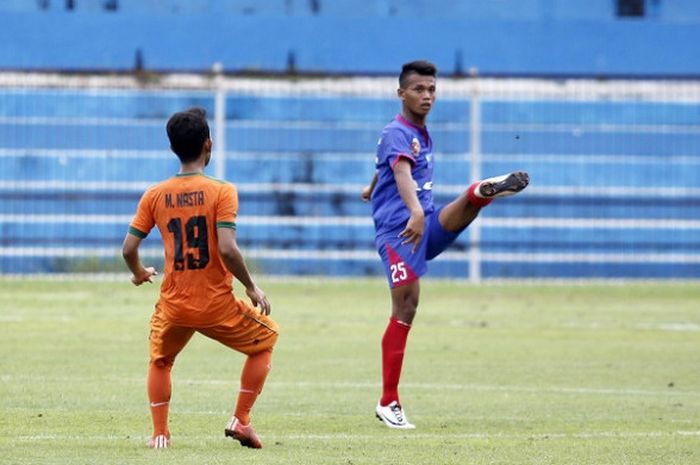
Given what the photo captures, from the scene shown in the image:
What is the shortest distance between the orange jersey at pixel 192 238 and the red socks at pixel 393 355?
73.3 inches

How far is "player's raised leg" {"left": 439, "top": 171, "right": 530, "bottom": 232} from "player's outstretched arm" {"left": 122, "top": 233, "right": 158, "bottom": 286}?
2189 mm

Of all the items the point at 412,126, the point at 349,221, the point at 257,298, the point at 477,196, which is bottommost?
the point at 349,221

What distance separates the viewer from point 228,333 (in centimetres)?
921

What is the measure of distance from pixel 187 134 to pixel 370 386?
4398 mm

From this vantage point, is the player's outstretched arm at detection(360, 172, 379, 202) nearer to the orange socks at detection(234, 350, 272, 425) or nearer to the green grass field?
the green grass field

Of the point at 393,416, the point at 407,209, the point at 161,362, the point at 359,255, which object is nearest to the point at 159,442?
the point at 161,362

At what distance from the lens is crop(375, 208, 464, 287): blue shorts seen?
36.2 ft

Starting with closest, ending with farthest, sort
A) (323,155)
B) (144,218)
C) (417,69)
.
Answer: (144,218) < (417,69) < (323,155)

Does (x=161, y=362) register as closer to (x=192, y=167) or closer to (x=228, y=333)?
(x=228, y=333)

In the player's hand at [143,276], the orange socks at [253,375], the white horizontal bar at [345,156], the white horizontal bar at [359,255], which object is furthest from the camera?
the white horizontal bar at [345,156]

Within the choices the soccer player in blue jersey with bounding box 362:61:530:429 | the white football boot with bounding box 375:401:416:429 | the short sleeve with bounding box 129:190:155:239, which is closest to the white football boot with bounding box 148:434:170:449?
the short sleeve with bounding box 129:190:155:239

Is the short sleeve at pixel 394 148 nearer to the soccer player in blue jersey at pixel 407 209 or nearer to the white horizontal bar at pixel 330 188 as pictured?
the soccer player in blue jersey at pixel 407 209

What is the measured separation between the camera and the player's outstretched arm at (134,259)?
30.1 feet

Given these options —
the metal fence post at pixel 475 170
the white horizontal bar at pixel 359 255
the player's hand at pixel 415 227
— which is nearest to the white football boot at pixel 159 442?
the player's hand at pixel 415 227
